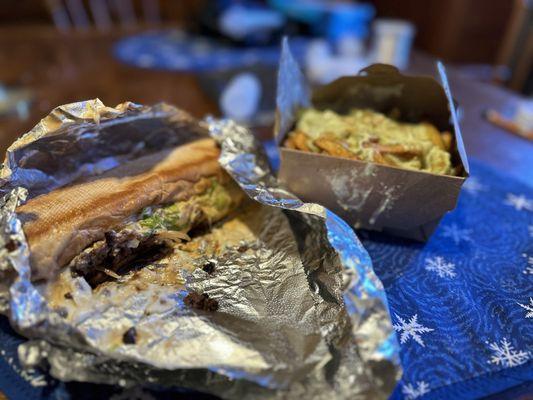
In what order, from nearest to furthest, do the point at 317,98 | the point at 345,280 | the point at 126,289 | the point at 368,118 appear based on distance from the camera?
the point at 345,280 < the point at 126,289 < the point at 368,118 < the point at 317,98

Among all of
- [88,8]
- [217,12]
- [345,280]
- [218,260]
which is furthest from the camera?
[88,8]

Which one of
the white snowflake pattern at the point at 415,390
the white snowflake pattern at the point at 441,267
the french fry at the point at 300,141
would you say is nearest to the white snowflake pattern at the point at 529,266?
the white snowflake pattern at the point at 441,267

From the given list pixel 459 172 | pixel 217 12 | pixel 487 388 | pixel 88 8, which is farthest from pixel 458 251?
pixel 88 8

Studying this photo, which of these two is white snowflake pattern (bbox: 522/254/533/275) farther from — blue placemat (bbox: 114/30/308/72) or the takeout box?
blue placemat (bbox: 114/30/308/72)

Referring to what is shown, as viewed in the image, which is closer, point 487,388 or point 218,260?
point 487,388

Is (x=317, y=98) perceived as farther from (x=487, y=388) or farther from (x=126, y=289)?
(x=487, y=388)

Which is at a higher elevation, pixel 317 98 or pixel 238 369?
pixel 317 98
